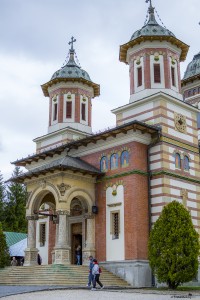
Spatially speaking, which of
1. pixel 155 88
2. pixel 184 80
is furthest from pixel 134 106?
pixel 184 80

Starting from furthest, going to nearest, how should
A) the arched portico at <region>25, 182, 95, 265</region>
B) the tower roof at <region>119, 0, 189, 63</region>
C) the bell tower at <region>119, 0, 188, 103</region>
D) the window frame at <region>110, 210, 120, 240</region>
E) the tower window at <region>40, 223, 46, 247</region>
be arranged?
the tower window at <region>40, 223, 46, 247</region> < the tower roof at <region>119, 0, 189, 63</region> < the bell tower at <region>119, 0, 188, 103</region> < the window frame at <region>110, 210, 120, 240</region> < the arched portico at <region>25, 182, 95, 265</region>

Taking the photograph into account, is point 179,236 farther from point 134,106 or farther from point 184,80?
point 184,80

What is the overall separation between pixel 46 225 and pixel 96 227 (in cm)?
497

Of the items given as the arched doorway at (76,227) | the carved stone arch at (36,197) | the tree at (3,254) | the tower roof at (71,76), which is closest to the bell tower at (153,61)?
the tower roof at (71,76)

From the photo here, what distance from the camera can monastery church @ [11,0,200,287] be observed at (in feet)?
77.5

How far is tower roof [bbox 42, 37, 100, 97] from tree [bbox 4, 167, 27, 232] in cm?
2779

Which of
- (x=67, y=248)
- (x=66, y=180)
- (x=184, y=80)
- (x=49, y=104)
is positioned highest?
(x=184, y=80)

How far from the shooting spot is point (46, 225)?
1142 inches

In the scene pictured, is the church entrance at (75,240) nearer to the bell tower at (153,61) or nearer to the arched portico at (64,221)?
the arched portico at (64,221)

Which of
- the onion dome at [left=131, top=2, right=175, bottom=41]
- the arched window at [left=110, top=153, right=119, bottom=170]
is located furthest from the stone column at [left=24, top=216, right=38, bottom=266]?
the onion dome at [left=131, top=2, right=175, bottom=41]

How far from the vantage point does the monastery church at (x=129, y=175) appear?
23625 millimetres

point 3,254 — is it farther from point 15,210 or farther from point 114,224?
point 15,210

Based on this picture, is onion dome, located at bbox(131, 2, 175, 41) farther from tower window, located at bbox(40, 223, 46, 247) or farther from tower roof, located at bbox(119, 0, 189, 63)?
tower window, located at bbox(40, 223, 46, 247)

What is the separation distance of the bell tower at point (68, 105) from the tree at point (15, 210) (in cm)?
2701
